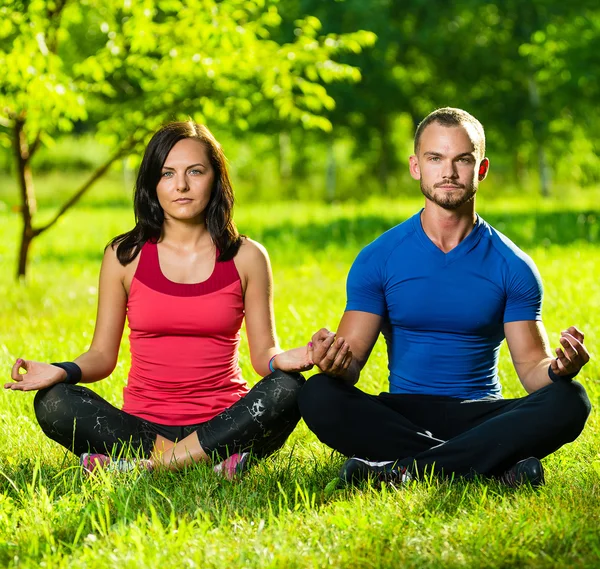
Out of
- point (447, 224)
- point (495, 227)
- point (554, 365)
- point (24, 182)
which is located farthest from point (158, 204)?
point (495, 227)

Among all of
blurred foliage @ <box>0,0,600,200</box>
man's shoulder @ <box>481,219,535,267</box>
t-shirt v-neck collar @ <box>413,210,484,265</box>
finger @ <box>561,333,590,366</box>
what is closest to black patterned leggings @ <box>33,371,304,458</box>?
t-shirt v-neck collar @ <box>413,210,484,265</box>

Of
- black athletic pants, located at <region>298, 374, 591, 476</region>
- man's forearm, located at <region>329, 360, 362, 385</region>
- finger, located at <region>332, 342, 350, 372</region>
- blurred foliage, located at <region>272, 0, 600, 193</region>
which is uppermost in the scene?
blurred foliage, located at <region>272, 0, 600, 193</region>

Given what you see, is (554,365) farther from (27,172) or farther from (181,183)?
(27,172)

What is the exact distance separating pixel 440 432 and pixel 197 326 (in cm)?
116

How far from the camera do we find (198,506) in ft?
11.8

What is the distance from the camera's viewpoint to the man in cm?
388

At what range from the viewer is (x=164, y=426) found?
4.29 meters

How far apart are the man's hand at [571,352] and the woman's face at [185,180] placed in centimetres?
169

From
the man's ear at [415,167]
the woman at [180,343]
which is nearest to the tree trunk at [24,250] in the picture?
the woman at [180,343]

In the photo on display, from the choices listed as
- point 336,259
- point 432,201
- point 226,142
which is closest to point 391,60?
point 226,142

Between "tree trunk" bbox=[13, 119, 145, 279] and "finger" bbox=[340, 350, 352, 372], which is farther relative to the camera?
"tree trunk" bbox=[13, 119, 145, 279]

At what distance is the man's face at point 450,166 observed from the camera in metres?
4.09

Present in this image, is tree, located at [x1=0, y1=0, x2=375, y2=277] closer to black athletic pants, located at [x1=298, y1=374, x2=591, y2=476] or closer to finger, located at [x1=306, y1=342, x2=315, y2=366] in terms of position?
finger, located at [x1=306, y1=342, x2=315, y2=366]

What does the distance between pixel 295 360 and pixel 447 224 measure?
895mm
